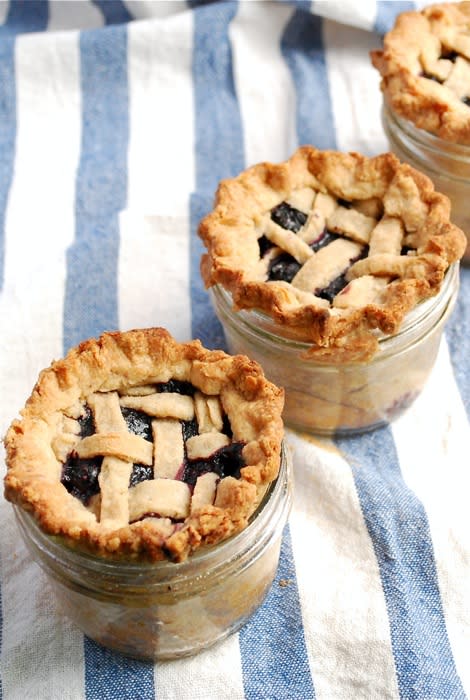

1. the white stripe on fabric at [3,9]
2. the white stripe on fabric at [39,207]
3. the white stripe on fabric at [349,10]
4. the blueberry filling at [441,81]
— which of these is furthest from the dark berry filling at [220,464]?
the white stripe on fabric at [3,9]

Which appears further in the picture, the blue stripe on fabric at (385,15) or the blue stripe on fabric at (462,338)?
the blue stripe on fabric at (385,15)

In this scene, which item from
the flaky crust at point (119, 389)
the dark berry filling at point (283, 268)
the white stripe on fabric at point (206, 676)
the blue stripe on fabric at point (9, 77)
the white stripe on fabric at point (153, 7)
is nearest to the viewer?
the flaky crust at point (119, 389)

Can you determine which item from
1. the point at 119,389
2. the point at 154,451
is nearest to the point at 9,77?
the point at 119,389

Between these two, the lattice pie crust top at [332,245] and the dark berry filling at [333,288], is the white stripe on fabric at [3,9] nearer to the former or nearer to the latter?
the lattice pie crust top at [332,245]

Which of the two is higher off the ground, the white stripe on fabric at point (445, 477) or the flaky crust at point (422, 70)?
the flaky crust at point (422, 70)

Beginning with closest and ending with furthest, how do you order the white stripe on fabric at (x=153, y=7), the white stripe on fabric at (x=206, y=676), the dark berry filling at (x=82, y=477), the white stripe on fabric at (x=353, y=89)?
1. the dark berry filling at (x=82, y=477)
2. the white stripe on fabric at (x=206, y=676)
3. the white stripe on fabric at (x=353, y=89)
4. the white stripe on fabric at (x=153, y=7)

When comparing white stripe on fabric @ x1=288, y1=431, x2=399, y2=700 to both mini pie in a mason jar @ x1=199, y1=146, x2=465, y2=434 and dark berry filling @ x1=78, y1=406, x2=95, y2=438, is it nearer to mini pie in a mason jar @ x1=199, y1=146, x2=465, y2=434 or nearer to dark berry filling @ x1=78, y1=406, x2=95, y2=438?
mini pie in a mason jar @ x1=199, y1=146, x2=465, y2=434

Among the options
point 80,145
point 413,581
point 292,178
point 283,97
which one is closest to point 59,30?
point 80,145

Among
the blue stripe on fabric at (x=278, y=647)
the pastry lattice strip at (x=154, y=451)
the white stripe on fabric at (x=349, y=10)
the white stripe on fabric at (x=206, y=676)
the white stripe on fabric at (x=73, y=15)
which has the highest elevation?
the white stripe on fabric at (x=349, y=10)
